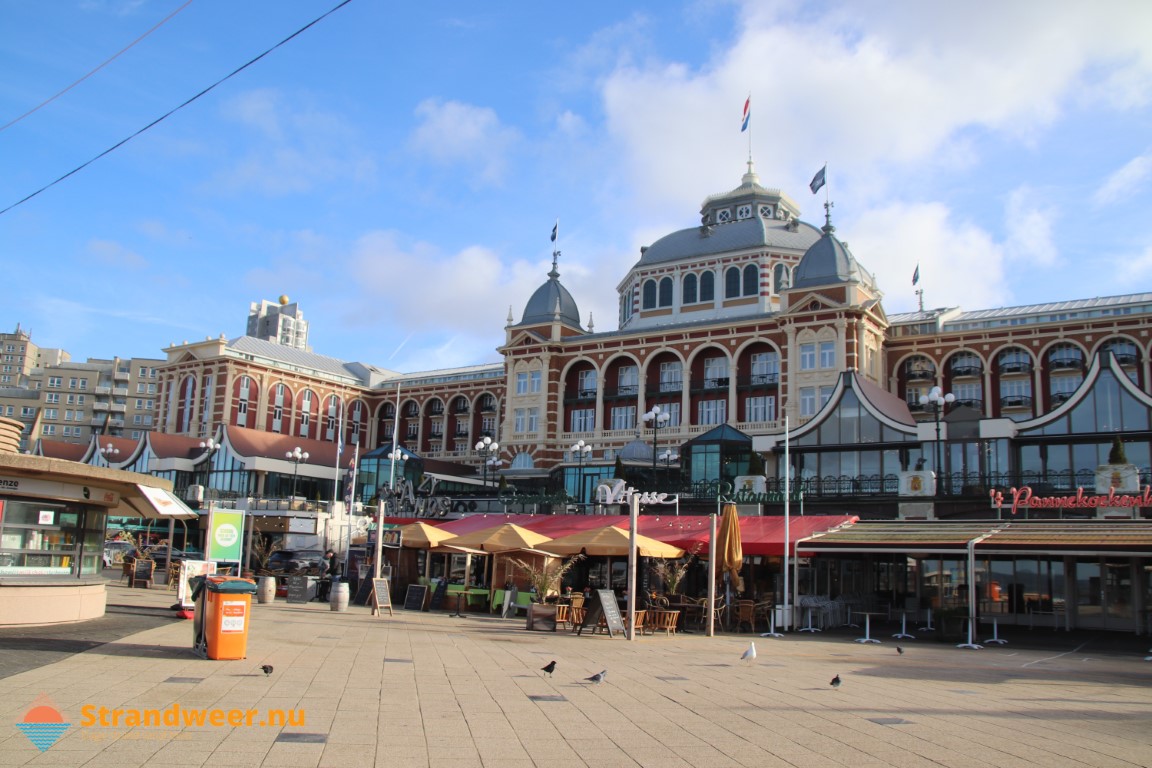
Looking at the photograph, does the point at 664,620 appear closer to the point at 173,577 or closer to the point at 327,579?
the point at 327,579

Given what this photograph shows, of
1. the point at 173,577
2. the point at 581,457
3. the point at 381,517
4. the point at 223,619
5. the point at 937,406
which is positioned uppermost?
the point at 937,406

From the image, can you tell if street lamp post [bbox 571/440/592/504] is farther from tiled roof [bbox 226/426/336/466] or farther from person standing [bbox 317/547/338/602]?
tiled roof [bbox 226/426/336/466]

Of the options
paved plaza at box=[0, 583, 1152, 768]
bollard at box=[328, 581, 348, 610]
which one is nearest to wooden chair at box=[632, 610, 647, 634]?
paved plaza at box=[0, 583, 1152, 768]

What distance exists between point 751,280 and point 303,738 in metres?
59.4

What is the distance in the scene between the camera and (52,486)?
18234 mm

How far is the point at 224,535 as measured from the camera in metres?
28.9

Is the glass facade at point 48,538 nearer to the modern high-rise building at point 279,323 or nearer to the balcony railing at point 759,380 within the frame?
the balcony railing at point 759,380

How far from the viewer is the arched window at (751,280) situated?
65.8 metres

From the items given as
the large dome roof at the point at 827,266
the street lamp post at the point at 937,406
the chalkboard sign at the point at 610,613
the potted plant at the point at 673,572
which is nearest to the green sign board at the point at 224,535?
the chalkboard sign at the point at 610,613

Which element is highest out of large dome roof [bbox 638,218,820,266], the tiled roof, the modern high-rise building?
the modern high-rise building

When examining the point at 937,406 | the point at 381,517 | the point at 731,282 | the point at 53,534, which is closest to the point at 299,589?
the point at 381,517

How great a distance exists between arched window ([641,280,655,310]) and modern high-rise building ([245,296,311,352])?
290 feet

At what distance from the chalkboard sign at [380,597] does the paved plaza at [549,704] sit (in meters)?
6.49

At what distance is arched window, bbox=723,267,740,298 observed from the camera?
6681 centimetres
